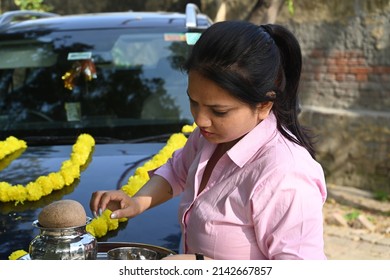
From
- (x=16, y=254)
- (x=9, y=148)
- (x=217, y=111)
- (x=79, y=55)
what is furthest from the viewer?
(x=79, y=55)

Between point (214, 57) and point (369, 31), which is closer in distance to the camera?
point (214, 57)

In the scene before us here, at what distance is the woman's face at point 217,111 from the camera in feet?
5.82

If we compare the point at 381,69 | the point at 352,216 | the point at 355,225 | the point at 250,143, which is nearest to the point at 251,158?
the point at 250,143

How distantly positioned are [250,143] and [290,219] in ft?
0.85

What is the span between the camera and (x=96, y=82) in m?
3.91

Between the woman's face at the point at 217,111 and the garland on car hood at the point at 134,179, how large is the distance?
24.7 inches

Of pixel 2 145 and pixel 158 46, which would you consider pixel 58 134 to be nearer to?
pixel 2 145

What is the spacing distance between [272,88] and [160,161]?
1.36 meters

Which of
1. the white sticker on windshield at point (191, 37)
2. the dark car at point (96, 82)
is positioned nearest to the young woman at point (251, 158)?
the dark car at point (96, 82)

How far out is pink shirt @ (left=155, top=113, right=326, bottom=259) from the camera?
5.49ft

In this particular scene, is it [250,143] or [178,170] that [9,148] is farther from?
[250,143]

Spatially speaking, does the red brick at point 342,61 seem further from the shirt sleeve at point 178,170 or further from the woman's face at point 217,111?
the woman's face at point 217,111
